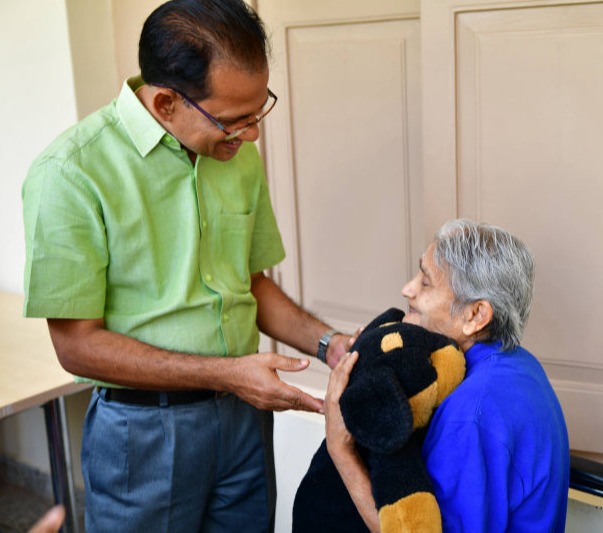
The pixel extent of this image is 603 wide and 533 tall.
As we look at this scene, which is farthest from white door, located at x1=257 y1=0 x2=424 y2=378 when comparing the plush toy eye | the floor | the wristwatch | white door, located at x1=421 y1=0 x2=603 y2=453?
the plush toy eye

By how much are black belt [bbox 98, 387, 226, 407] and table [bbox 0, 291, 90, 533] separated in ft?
2.34

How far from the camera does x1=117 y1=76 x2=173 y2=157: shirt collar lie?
1.60m

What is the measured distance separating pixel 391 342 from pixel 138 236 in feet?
1.68

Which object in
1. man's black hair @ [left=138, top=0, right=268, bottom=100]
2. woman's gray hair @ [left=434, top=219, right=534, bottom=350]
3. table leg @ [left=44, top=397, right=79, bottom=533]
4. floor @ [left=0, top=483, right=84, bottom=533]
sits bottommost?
floor @ [left=0, top=483, right=84, bottom=533]

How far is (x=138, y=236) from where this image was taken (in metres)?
1.59

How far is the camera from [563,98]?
7.57ft

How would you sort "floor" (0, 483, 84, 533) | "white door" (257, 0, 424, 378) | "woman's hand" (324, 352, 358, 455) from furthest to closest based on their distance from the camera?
"floor" (0, 483, 84, 533)
"white door" (257, 0, 424, 378)
"woman's hand" (324, 352, 358, 455)

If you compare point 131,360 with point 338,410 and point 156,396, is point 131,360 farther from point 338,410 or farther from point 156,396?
point 338,410

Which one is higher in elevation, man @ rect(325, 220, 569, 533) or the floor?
man @ rect(325, 220, 569, 533)

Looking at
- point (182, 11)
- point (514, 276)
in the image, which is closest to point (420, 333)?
point (514, 276)

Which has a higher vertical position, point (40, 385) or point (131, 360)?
point (131, 360)

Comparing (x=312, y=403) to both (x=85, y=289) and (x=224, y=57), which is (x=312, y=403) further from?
(x=224, y=57)

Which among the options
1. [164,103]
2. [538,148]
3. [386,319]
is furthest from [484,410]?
[538,148]

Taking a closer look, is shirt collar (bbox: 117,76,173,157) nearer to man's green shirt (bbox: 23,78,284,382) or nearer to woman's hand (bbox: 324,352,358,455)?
man's green shirt (bbox: 23,78,284,382)
